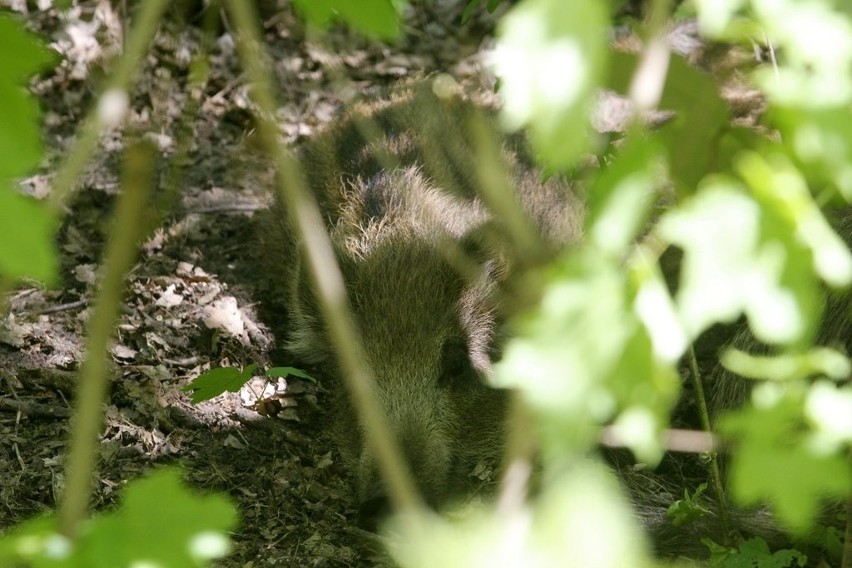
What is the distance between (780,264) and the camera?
116 centimetres

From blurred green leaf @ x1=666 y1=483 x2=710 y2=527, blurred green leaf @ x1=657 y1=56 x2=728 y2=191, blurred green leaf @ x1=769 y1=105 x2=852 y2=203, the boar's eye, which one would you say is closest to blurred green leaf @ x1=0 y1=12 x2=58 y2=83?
blurred green leaf @ x1=657 y1=56 x2=728 y2=191

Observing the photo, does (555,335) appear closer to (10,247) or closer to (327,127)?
(10,247)

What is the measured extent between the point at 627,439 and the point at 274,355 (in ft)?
13.4

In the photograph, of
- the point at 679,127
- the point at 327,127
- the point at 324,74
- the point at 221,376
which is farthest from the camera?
the point at 324,74

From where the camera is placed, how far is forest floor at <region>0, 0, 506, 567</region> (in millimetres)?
4074

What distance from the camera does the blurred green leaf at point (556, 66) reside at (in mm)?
1094

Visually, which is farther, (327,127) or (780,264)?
(327,127)

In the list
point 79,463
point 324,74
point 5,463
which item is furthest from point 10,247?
point 324,74

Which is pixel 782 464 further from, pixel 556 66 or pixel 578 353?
pixel 556 66

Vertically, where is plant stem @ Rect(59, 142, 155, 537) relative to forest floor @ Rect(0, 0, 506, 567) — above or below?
below

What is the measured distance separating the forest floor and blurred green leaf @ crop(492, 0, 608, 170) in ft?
6.42

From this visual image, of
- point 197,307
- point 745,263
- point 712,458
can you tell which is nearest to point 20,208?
point 745,263

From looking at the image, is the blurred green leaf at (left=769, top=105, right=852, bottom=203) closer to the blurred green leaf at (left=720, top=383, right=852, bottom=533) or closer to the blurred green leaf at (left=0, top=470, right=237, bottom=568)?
the blurred green leaf at (left=720, top=383, right=852, bottom=533)

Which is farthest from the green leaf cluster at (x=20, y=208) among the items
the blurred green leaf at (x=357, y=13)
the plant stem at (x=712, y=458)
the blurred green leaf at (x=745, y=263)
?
the plant stem at (x=712, y=458)
